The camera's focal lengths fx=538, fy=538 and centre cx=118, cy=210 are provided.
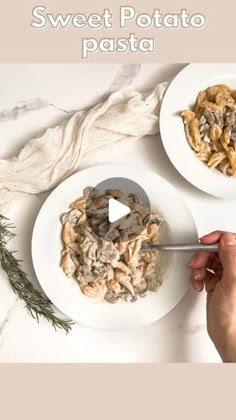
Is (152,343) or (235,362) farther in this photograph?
(152,343)

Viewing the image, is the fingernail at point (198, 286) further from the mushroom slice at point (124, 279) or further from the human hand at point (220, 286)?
the mushroom slice at point (124, 279)

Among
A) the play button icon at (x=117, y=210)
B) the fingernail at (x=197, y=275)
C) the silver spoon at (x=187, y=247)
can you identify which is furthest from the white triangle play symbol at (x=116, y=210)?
the fingernail at (x=197, y=275)

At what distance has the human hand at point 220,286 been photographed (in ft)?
3.80

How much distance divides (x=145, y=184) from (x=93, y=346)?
403mm

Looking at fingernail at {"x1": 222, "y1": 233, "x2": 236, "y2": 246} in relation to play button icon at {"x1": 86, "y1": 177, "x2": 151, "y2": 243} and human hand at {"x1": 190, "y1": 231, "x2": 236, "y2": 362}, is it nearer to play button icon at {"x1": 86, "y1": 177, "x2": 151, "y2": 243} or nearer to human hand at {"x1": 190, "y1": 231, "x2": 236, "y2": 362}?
human hand at {"x1": 190, "y1": 231, "x2": 236, "y2": 362}

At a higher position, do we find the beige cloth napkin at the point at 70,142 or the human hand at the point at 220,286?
the beige cloth napkin at the point at 70,142

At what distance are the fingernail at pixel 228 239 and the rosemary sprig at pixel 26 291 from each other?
405mm

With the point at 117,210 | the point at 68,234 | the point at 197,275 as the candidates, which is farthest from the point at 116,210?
the point at 197,275

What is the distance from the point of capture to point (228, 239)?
1188 mm

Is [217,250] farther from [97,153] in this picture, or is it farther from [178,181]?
[97,153]

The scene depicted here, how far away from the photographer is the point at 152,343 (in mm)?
1285

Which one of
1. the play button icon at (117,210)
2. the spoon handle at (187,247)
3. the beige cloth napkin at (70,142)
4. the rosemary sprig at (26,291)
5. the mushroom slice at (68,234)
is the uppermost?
the beige cloth napkin at (70,142)

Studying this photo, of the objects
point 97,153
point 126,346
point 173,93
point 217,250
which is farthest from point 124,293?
point 173,93

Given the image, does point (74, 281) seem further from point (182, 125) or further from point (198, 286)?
point (182, 125)
